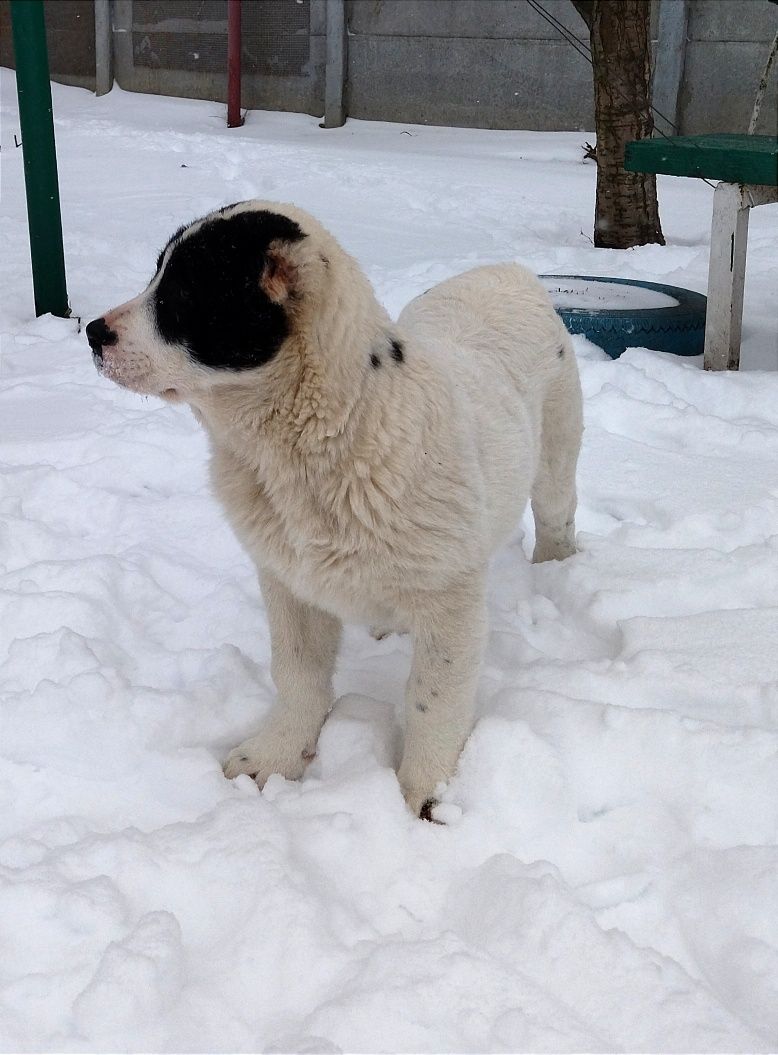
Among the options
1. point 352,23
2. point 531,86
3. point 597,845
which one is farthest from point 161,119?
point 597,845

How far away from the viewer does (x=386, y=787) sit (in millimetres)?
2436

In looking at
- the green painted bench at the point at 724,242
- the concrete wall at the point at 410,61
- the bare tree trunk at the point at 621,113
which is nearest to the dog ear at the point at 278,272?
the green painted bench at the point at 724,242

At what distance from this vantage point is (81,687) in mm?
2721

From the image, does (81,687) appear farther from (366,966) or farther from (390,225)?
(390,225)

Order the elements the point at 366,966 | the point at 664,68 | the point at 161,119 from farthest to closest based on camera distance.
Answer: the point at 161,119 < the point at 664,68 < the point at 366,966

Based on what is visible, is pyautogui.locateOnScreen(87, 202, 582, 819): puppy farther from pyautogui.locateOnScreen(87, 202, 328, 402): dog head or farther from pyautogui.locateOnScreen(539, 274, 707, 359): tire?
pyautogui.locateOnScreen(539, 274, 707, 359): tire

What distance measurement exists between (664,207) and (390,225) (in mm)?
2637

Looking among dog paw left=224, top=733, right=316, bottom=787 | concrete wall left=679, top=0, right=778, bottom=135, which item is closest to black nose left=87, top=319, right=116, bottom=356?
dog paw left=224, top=733, right=316, bottom=787

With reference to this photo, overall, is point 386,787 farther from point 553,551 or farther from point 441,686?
point 553,551

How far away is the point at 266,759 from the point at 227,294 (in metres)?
1.12

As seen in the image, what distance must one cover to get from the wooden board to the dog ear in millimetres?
2676

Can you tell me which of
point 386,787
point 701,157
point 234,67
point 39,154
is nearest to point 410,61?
point 234,67

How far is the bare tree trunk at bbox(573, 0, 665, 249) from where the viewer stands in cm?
707

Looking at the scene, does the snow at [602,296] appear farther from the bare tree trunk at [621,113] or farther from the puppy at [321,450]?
the puppy at [321,450]
